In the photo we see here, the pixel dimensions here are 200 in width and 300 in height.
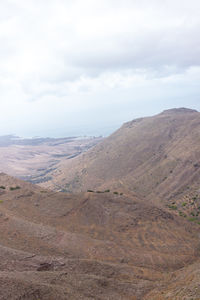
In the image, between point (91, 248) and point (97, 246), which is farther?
point (97, 246)

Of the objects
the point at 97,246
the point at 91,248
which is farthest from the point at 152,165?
the point at 91,248

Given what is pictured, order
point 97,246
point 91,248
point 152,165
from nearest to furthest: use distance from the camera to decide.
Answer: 1. point 91,248
2. point 97,246
3. point 152,165

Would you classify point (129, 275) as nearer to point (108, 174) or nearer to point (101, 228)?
point (101, 228)

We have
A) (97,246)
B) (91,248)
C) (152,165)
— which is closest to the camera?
(91,248)

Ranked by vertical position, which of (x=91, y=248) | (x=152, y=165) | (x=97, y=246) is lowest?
(x=97, y=246)

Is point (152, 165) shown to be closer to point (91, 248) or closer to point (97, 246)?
point (97, 246)

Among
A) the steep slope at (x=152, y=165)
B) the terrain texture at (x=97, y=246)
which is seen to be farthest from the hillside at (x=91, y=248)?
the steep slope at (x=152, y=165)

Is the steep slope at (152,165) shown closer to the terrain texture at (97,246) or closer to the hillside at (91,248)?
the terrain texture at (97,246)

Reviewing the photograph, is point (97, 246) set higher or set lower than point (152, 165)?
lower
